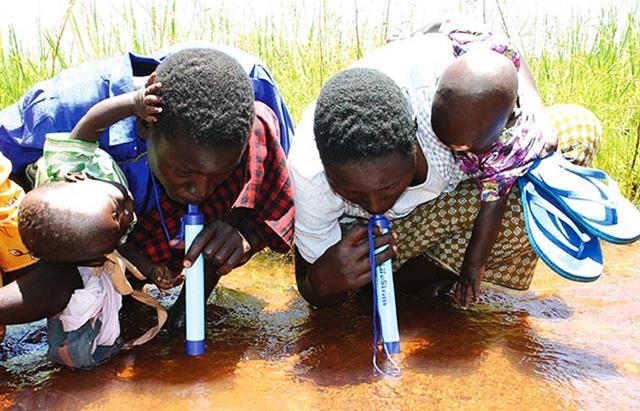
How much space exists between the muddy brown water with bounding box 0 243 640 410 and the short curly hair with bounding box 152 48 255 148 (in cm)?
70

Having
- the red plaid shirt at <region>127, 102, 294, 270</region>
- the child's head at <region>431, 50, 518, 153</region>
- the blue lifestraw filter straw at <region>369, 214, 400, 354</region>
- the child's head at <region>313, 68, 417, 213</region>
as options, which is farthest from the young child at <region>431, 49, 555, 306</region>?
the red plaid shirt at <region>127, 102, 294, 270</region>

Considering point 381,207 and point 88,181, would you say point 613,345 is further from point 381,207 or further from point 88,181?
point 88,181

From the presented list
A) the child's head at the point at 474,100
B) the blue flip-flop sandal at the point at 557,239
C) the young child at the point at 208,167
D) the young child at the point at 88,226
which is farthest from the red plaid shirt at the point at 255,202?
the blue flip-flop sandal at the point at 557,239

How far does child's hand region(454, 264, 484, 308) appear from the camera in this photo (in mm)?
2504

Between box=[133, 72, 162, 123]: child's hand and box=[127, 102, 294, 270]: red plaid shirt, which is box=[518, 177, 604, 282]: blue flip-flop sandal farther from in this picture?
box=[133, 72, 162, 123]: child's hand

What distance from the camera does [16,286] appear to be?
215cm

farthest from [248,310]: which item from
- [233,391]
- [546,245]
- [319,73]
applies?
[319,73]

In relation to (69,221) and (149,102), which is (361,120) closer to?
(149,102)

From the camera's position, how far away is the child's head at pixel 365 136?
2088mm

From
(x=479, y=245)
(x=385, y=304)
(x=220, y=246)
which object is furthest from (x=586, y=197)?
(x=220, y=246)

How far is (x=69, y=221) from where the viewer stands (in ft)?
6.68

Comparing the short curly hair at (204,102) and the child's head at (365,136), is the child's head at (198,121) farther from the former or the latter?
the child's head at (365,136)

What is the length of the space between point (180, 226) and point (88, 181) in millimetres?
524

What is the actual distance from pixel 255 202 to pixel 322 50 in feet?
7.99
